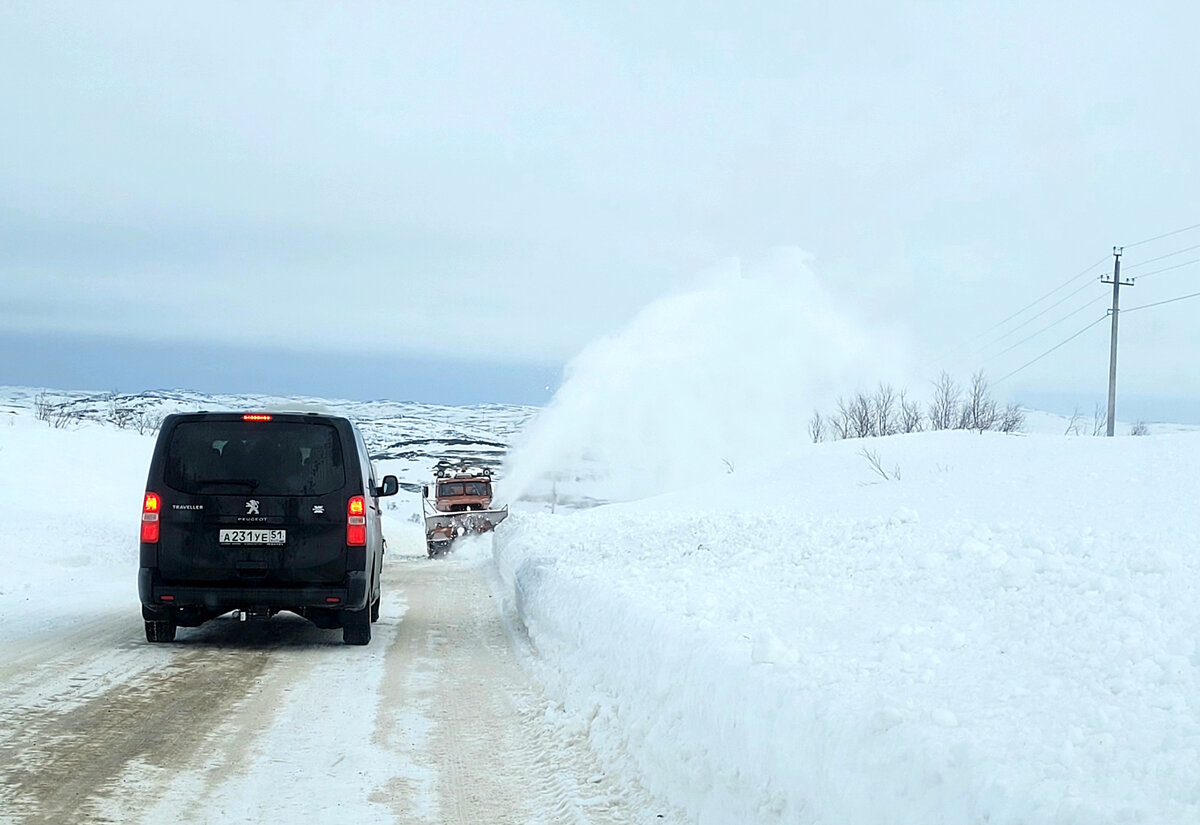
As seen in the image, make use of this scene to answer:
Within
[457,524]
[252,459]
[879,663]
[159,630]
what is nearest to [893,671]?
[879,663]

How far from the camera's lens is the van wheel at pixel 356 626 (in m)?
10.5

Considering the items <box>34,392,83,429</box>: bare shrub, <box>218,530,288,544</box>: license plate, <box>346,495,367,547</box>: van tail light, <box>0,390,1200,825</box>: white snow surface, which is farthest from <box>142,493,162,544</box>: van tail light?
<box>34,392,83,429</box>: bare shrub

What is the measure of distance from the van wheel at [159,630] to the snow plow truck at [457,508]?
2146 cm

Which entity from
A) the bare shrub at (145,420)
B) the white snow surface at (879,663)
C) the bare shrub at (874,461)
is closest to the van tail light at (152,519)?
the white snow surface at (879,663)

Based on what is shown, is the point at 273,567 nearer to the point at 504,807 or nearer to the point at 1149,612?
the point at 504,807

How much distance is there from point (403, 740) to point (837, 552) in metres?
5.14

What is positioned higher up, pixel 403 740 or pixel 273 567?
pixel 273 567

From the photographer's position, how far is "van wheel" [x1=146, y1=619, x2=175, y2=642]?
1030 cm

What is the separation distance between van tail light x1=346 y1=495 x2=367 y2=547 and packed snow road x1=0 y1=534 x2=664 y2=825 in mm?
1049

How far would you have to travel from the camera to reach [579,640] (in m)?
8.71

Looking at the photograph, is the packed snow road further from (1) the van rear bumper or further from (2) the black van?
(2) the black van

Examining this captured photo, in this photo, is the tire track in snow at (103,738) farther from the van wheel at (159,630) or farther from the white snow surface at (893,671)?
the white snow surface at (893,671)

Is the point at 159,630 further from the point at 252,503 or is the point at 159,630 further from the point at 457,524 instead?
the point at 457,524

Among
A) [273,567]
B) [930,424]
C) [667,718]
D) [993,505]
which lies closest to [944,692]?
[667,718]
